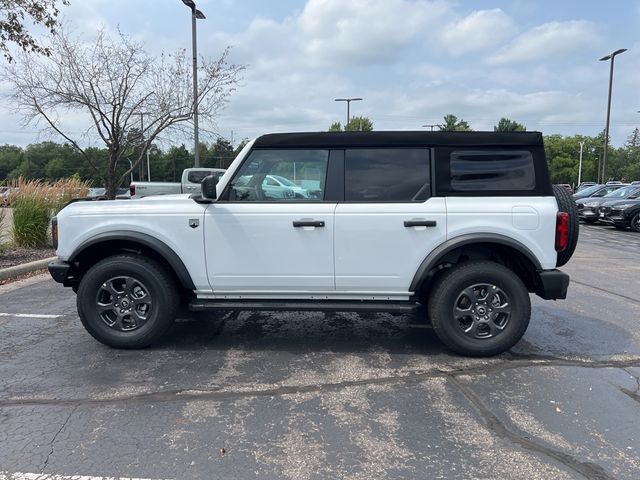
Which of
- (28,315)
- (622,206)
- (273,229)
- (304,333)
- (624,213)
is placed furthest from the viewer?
(622,206)

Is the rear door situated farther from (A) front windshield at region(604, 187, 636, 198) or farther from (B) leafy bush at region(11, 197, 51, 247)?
(A) front windshield at region(604, 187, 636, 198)

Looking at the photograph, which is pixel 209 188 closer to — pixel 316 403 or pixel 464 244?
pixel 316 403

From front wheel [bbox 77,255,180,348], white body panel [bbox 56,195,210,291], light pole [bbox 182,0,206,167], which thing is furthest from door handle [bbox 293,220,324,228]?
light pole [bbox 182,0,206,167]

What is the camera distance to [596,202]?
19750mm

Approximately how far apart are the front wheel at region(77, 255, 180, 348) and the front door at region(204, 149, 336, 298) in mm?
474

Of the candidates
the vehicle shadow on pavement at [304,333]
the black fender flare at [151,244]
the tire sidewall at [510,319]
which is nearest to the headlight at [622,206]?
the vehicle shadow on pavement at [304,333]

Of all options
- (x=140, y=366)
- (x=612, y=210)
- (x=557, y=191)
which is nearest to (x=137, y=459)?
(x=140, y=366)

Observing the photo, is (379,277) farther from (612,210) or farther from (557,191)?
(612,210)

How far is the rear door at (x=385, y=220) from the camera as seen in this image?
4.24 meters

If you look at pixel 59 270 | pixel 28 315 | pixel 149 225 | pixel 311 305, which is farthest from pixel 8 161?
pixel 311 305

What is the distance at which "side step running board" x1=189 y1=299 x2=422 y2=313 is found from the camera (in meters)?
4.35

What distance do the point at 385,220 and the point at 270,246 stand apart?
1.01 metres

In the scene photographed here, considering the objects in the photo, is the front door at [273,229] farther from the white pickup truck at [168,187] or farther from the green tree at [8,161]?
the green tree at [8,161]

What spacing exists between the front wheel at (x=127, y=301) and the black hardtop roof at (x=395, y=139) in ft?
4.92
